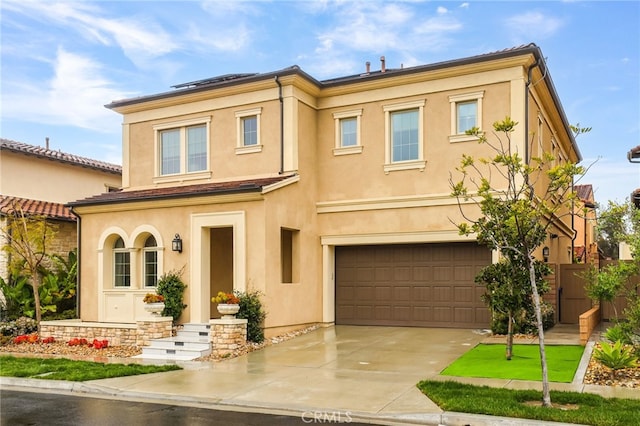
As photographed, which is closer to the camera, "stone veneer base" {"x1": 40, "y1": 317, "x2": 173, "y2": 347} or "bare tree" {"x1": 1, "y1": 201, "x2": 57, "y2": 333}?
"stone veneer base" {"x1": 40, "y1": 317, "x2": 173, "y2": 347}

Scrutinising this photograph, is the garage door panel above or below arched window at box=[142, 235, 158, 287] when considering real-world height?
below

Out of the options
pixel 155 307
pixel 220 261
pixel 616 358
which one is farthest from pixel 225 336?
pixel 616 358

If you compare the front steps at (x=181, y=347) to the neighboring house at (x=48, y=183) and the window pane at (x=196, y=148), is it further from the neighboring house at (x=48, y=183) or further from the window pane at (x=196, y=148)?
the neighboring house at (x=48, y=183)

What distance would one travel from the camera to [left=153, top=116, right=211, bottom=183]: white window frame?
19.2 m

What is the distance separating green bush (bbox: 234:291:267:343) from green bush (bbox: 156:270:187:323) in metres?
1.99

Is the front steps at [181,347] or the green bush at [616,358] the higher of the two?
the green bush at [616,358]

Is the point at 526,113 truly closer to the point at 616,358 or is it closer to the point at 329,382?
the point at 616,358

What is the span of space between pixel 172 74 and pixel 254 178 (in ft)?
19.5

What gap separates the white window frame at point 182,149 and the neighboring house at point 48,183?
136 inches

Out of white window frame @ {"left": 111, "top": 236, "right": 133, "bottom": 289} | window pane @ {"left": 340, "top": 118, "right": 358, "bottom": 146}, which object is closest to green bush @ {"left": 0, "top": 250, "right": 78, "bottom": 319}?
white window frame @ {"left": 111, "top": 236, "right": 133, "bottom": 289}

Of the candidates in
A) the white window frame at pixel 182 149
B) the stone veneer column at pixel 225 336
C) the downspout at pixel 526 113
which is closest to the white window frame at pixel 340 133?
the white window frame at pixel 182 149

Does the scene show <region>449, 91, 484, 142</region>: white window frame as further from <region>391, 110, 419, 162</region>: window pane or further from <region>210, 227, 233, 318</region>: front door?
<region>210, 227, 233, 318</region>: front door

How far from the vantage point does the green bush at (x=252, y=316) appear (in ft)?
50.5

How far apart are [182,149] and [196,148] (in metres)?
0.47
